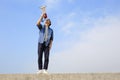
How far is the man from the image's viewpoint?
13930 mm

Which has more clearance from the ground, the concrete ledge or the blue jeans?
the blue jeans

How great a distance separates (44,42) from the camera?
46.2 ft

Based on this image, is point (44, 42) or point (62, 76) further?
point (44, 42)

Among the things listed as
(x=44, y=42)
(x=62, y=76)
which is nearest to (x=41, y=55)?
(x=44, y=42)

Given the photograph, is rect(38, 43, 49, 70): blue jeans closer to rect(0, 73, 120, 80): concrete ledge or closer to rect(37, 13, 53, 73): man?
rect(37, 13, 53, 73): man

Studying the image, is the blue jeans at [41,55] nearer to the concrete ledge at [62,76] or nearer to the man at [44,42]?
the man at [44,42]

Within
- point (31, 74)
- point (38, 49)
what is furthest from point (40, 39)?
point (31, 74)

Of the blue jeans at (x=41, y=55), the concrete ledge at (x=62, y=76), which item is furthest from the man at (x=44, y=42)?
the concrete ledge at (x=62, y=76)

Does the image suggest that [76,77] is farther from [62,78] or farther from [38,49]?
[38,49]

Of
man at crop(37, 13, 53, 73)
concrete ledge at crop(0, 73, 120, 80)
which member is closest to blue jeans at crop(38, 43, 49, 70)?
man at crop(37, 13, 53, 73)

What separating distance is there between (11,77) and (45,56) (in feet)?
7.95

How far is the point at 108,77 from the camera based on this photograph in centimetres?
1238

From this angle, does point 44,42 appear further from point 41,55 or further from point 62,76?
point 62,76

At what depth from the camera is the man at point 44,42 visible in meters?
13.9
